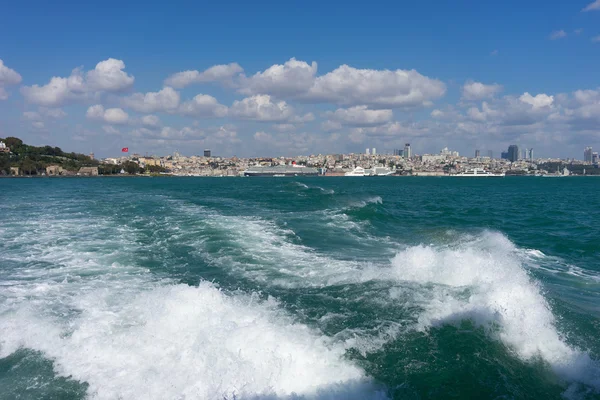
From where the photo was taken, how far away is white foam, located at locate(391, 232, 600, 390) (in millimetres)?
8484

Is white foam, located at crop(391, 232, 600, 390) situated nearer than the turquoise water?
No

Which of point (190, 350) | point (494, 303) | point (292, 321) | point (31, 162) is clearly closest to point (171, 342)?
point (190, 350)

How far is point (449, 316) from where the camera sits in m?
10.3

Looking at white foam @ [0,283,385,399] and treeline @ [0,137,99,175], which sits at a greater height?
treeline @ [0,137,99,175]

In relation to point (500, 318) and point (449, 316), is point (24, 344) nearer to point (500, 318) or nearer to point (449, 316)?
point (449, 316)

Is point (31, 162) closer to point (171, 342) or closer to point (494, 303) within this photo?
point (171, 342)

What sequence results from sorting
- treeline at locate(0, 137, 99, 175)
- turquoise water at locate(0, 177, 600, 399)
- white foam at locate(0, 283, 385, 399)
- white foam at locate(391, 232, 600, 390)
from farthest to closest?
treeline at locate(0, 137, 99, 175) → white foam at locate(391, 232, 600, 390) → turquoise water at locate(0, 177, 600, 399) → white foam at locate(0, 283, 385, 399)

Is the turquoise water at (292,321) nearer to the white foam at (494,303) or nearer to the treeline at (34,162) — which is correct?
the white foam at (494,303)

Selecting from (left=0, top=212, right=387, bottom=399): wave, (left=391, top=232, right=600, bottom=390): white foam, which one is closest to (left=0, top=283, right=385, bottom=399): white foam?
(left=0, top=212, right=387, bottom=399): wave

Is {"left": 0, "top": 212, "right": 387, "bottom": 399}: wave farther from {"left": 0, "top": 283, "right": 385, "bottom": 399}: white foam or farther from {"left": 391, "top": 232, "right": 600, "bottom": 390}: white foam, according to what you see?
{"left": 391, "top": 232, "right": 600, "bottom": 390}: white foam

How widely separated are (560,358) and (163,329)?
8.06m

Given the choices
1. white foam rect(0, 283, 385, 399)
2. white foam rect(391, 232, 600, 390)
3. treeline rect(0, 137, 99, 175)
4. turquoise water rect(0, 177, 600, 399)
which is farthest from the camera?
treeline rect(0, 137, 99, 175)

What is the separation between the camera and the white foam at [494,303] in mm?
8484

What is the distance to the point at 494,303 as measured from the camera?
1060 cm
